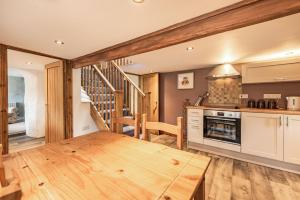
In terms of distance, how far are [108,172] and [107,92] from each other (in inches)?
129

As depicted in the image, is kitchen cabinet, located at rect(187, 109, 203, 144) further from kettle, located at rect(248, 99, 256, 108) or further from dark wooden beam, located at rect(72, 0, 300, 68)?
dark wooden beam, located at rect(72, 0, 300, 68)

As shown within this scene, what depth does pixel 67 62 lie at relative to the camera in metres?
2.92

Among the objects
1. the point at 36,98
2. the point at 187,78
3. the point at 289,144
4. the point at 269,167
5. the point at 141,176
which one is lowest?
the point at 269,167

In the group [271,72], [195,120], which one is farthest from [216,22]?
[195,120]

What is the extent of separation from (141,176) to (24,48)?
8.83 feet

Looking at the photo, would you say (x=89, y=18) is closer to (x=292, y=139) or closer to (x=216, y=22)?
(x=216, y=22)

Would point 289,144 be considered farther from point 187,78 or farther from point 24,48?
point 24,48

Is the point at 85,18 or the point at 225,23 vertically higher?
the point at 85,18

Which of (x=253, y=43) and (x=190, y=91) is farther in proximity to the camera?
(x=190, y=91)

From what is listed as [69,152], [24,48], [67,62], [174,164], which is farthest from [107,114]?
[174,164]

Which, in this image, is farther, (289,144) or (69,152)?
(289,144)

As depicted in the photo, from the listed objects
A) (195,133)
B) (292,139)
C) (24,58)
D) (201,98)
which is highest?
(24,58)

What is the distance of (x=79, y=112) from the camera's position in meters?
3.11

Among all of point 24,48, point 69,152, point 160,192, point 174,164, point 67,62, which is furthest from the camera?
point 67,62
